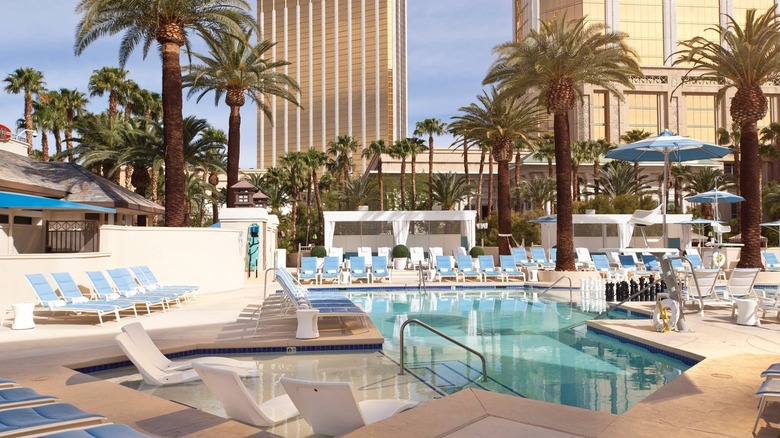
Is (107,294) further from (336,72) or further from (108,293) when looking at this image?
(336,72)

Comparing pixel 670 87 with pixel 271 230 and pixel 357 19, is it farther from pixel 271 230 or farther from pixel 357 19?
pixel 357 19

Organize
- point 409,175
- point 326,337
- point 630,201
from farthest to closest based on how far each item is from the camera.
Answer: point 409,175 → point 630,201 → point 326,337

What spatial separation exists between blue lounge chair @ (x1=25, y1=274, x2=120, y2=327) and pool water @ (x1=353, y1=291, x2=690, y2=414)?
470 centimetres

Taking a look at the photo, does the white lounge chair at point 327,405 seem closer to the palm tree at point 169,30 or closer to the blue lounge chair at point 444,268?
the palm tree at point 169,30

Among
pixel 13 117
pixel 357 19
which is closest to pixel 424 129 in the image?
pixel 13 117

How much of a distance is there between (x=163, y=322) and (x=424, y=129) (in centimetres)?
3331

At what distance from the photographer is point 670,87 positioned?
190 feet

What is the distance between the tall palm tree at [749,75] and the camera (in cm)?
1820

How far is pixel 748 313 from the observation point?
9578 mm

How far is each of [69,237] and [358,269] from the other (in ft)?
33.9

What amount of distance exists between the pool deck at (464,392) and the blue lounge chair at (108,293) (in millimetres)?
1301

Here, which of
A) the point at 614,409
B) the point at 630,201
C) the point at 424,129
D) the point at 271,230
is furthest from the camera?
the point at 424,129

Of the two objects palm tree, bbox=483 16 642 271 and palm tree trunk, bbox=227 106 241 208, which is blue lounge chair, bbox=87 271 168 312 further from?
palm tree, bbox=483 16 642 271

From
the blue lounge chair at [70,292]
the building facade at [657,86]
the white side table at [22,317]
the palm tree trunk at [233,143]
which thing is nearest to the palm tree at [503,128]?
the palm tree trunk at [233,143]
